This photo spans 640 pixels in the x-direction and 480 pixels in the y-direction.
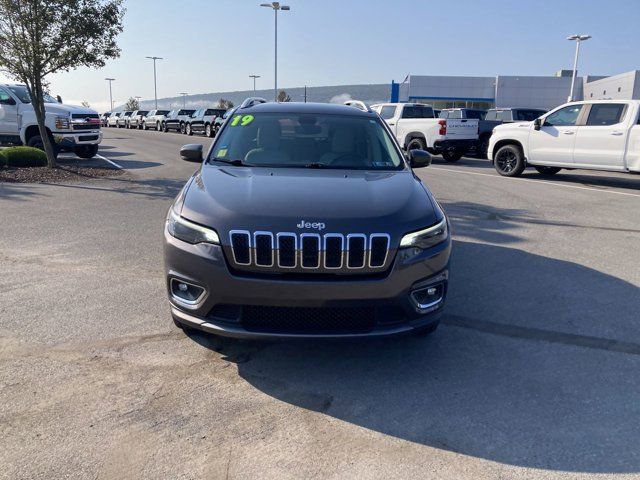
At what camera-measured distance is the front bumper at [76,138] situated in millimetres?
15211

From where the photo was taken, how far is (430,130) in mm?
17844

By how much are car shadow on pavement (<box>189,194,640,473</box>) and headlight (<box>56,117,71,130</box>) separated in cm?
1339

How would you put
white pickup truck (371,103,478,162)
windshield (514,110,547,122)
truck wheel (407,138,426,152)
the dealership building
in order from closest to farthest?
white pickup truck (371,103,478,162) < truck wheel (407,138,426,152) < windshield (514,110,547,122) < the dealership building

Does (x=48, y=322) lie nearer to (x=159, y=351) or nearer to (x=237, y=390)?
(x=159, y=351)

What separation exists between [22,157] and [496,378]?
13.0m

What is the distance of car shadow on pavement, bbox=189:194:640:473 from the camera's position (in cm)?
292

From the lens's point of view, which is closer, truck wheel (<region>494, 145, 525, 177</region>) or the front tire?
truck wheel (<region>494, 145, 525, 177</region>)

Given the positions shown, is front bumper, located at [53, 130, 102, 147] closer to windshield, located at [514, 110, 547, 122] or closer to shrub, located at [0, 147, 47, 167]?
shrub, located at [0, 147, 47, 167]

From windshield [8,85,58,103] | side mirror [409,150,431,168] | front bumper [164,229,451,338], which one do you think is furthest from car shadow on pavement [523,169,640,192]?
windshield [8,85,58,103]

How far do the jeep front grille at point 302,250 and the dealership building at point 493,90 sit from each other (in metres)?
58.4

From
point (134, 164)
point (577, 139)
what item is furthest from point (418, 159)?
point (134, 164)

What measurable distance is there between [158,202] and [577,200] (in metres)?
7.97

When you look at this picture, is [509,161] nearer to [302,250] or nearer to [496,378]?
[496,378]

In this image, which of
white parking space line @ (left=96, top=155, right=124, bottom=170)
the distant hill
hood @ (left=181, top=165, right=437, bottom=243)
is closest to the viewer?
hood @ (left=181, top=165, right=437, bottom=243)
